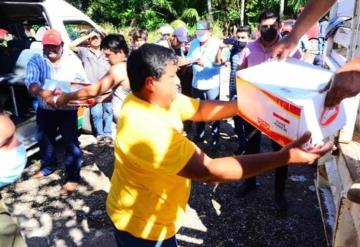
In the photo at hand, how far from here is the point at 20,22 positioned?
656cm

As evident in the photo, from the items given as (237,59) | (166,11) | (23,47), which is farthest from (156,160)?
(166,11)

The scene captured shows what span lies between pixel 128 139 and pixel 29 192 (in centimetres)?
→ 314

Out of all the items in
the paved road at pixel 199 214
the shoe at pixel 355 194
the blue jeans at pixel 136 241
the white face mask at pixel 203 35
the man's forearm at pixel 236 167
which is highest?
the white face mask at pixel 203 35

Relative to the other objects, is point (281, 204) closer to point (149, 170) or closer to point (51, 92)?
point (149, 170)

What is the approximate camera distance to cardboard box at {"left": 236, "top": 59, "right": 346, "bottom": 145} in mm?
1682

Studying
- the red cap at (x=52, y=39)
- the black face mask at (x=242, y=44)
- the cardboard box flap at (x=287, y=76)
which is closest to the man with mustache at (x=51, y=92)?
the red cap at (x=52, y=39)

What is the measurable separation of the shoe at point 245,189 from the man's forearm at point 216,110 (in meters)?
1.95

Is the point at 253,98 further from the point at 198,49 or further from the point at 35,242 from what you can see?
the point at 198,49

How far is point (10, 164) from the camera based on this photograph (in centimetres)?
199

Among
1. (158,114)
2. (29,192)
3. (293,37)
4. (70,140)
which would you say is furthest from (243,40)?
(158,114)

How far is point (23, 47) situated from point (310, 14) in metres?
4.97

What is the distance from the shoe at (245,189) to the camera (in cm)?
415

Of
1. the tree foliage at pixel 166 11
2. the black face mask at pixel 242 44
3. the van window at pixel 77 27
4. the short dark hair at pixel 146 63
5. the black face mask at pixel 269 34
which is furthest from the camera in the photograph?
the tree foliage at pixel 166 11

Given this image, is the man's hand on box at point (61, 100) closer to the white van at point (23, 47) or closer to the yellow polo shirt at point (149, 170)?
the white van at point (23, 47)
